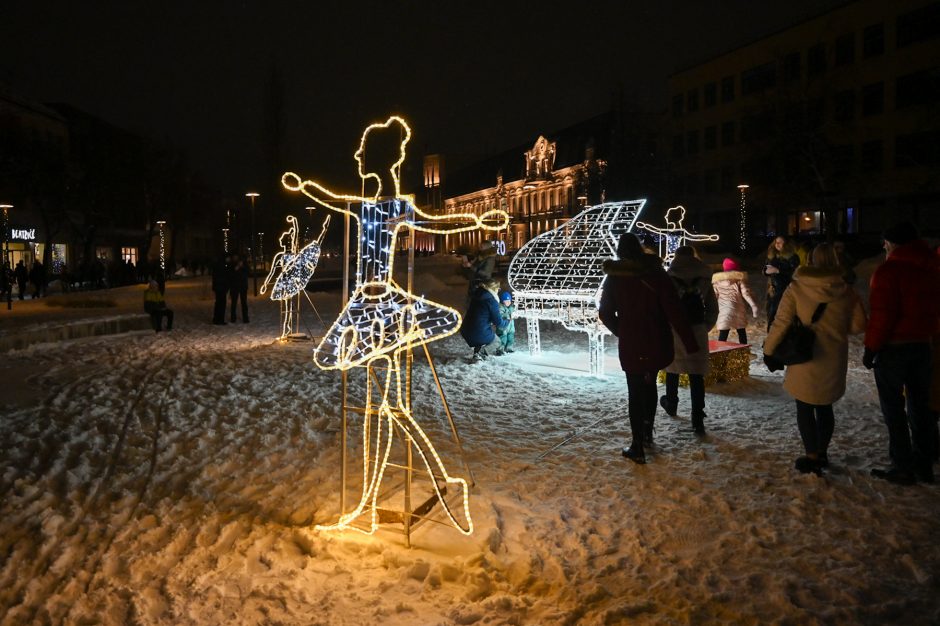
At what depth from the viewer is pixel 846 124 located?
35.7 metres

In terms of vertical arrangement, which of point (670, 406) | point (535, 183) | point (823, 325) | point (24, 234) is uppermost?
point (535, 183)

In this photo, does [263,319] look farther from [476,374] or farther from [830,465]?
[830,465]

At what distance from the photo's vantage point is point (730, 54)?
4325 centimetres

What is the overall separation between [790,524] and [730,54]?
44.6 metres

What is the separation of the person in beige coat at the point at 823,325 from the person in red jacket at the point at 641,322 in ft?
2.24

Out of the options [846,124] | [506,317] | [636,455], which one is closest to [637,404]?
[636,455]

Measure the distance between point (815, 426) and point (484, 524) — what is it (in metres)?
2.51

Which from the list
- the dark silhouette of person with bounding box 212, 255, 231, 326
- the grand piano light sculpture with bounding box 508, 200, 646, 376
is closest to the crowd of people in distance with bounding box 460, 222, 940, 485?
the grand piano light sculpture with bounding box 508, 200, 646, 376

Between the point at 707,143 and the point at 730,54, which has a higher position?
the point at 730,54

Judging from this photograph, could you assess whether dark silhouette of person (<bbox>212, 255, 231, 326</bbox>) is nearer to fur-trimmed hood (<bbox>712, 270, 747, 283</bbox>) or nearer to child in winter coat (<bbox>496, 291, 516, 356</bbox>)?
child in winter coat (<bbox>496, 291, 516, 356</bbox>)

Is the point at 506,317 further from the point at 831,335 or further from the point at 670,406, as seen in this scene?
the point at 831,335

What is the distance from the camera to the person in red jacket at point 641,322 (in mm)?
5289

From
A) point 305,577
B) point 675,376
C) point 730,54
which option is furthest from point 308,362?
point 730,54

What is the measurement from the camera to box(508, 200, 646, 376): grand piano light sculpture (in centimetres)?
891
